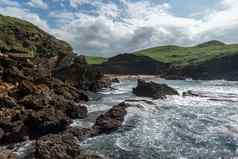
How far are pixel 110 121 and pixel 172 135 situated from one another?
838 cm

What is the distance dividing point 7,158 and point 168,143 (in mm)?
16263

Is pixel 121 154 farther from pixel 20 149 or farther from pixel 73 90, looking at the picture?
pixel 73 90

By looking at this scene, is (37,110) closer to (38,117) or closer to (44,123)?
(38,117)

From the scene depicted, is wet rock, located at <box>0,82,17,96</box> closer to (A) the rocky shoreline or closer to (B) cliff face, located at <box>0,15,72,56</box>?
(A) the rocky shoreline

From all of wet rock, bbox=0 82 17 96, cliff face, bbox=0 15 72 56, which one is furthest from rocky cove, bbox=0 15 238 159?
cliff face, bbox=0 15 72 56

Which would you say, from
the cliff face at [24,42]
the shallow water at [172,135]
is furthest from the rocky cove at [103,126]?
the cliff face at [24,42]

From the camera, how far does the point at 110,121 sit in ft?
142

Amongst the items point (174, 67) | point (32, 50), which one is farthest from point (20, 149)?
point (174, 67)

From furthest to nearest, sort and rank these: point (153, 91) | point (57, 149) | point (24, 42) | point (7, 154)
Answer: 1. point (24, 42)
2. point (153, 91)
3. point (7, 154)
4. point (57, 149)

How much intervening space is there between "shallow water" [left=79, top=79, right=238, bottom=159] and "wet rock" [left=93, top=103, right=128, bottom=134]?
90 centimetres

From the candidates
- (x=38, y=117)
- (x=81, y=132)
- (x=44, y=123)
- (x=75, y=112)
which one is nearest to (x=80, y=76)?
(x=75, y=112)

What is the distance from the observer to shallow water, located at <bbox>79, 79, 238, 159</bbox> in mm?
33219

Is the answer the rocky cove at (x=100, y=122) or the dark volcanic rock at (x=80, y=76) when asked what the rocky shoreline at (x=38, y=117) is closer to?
the rocky cove at (x=100, y=122)

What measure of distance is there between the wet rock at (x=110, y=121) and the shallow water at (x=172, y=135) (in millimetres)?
896
